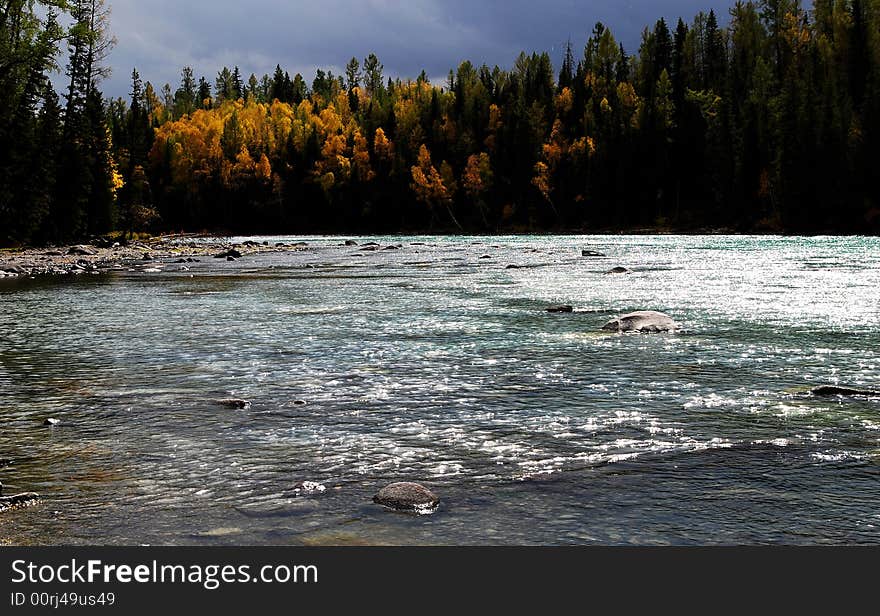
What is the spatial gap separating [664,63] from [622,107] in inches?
783

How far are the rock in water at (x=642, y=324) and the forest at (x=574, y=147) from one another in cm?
5487

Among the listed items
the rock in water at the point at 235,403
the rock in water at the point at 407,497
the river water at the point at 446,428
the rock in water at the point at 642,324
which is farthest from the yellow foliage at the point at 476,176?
the rock in water at the point at 407,497

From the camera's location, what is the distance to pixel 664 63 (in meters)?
136

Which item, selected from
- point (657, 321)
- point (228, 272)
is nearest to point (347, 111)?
point (228, 272)

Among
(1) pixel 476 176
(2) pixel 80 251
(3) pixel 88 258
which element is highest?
(1) pixel 476 176

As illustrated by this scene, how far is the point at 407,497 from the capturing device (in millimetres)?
5348

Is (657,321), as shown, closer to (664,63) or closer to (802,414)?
(802,414)

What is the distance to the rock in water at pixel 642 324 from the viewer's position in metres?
13.6

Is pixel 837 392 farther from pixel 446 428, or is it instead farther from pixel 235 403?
pixel 235 403

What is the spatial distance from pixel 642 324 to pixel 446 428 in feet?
23.9

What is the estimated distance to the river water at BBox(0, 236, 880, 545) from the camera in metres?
5.04

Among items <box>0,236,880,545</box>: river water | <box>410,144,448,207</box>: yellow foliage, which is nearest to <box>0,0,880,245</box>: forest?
<box>410,144,448,207</box>: yellow foliage

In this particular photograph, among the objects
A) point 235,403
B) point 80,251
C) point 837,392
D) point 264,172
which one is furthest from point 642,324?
point 264,172
